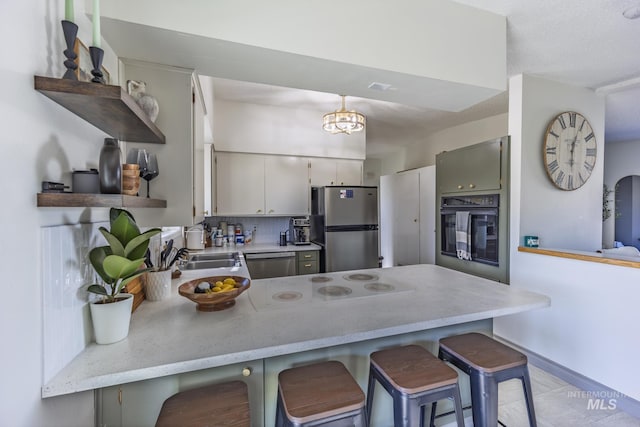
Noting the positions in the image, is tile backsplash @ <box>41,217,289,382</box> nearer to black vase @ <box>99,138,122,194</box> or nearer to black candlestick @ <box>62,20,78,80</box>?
black vase @ <box>99,138,122,194</box>

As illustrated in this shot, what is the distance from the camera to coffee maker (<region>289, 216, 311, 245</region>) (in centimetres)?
404

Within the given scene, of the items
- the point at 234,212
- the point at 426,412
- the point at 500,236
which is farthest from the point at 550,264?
the point at 234,212

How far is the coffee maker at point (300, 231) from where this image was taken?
4035 mm

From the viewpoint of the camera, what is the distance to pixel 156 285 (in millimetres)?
1517

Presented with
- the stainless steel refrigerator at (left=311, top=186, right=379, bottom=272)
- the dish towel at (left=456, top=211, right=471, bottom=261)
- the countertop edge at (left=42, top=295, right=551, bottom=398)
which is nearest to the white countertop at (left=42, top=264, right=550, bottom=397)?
the countertop edge at (left=42, top=295, right=551, bottom=398)

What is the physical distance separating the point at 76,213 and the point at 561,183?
12.0ft

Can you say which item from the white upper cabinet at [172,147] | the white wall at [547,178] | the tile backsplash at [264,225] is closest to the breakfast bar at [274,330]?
the white upper cabinet at [172,147]

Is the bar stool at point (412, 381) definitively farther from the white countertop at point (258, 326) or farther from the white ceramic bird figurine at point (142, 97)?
the white ceramic bird figurine at point (142, 97)

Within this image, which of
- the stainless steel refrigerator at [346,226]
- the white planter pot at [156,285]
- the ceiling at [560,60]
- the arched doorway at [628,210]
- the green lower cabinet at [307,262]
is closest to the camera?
the white planter pot at [156,285]

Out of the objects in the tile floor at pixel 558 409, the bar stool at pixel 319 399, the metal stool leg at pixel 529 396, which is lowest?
the tile floor at pixel 558 409

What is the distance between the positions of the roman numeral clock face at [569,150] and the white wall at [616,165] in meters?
3.09

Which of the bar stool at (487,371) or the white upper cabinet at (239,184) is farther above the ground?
the white upper cabinet at (239,184)

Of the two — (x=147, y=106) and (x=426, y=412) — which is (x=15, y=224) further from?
(x=426, y=412)

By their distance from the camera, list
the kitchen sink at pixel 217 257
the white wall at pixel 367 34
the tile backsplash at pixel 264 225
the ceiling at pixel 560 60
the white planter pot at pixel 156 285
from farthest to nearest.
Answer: the tile backsplash at pixel 264 225 → the kitchen sink at pixel 217 257 → the ceiling at pixel 560 60 → the white planter pot at pixel 156 285 → the white wall at pixel 367 34
